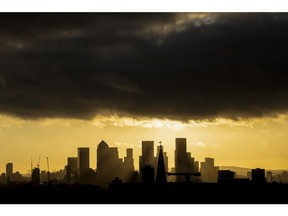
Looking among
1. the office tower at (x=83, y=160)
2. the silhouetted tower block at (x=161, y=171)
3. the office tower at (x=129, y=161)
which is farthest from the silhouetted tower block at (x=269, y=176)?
the office tower at (x=83, y=160)

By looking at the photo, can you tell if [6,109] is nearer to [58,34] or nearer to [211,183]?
[58,34]

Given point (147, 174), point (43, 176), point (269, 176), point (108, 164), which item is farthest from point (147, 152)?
point (269, 176)

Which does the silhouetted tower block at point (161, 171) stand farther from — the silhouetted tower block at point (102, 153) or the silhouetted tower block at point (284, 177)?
the silhouetted tower block at point (284, 177)

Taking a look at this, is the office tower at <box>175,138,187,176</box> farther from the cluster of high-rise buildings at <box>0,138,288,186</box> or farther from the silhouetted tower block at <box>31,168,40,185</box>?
the silhouetted tower block at <box>31,168,40,185</box>

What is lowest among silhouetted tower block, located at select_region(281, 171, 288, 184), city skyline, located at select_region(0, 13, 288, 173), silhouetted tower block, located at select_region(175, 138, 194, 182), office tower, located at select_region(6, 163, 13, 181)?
silhouetted tower block, located at select_region(281, 171, 288, 184)

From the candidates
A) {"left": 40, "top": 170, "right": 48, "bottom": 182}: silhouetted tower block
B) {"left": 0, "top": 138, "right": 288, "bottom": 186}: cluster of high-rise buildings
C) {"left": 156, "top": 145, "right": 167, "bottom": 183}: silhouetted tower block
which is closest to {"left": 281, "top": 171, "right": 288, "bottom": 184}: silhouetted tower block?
{"left": 0, "top": 138, "right": 288, "bottom": 186}: cluster of high-rise buildings

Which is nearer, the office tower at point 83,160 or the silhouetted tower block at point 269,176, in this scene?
the silhouetted tower block at point 269,176
